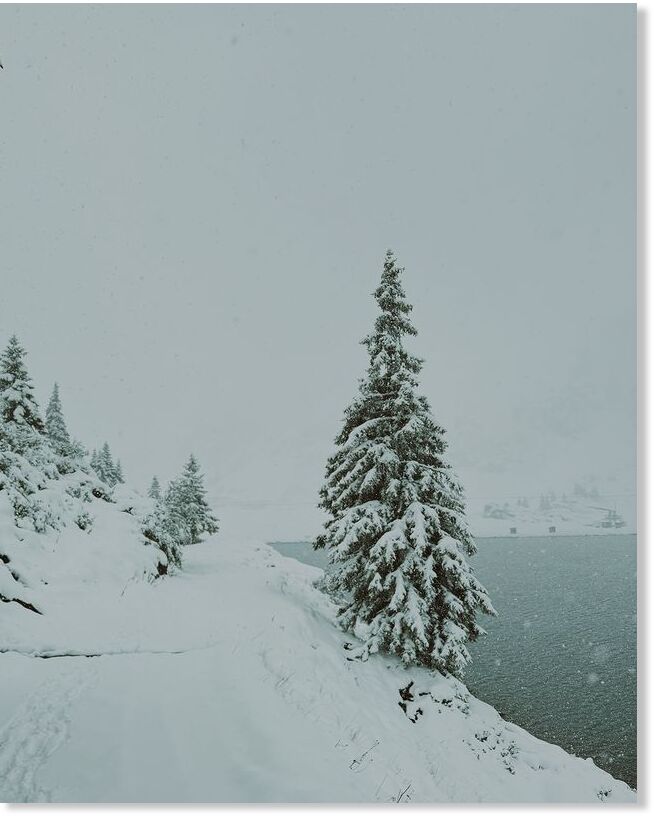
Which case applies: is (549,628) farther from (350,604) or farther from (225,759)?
(225,759)

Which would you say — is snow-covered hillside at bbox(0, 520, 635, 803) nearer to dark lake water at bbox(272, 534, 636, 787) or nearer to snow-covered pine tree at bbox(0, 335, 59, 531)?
snow-covered pine tree at bbox(0, 335, 59, 531)

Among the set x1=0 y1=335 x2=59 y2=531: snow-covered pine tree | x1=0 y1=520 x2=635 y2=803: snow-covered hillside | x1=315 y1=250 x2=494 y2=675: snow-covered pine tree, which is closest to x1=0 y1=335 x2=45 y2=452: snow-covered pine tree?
x1=0 y1=520 x2=635 y2=803: snow-covered hillside

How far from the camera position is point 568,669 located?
25438 mm

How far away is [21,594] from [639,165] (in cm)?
1588

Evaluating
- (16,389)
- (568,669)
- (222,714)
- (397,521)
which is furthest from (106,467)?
(222,714)

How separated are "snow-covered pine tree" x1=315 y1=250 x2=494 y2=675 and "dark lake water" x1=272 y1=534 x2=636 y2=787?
10.8 metres

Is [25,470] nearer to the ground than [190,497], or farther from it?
farther from it

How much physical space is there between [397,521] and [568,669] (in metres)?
21.4

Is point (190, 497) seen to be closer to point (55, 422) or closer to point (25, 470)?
point (55, 422)

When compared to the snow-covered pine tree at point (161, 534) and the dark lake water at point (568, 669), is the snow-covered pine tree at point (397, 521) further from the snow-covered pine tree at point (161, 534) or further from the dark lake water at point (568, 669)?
the dark lake water at point (568, 669)

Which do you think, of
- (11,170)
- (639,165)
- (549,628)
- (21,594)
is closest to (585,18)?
(639,165)

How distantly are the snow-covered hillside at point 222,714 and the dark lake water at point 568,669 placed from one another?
9.45 metres

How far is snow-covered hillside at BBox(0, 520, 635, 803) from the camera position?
16.9 ft

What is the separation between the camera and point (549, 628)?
113 ft
